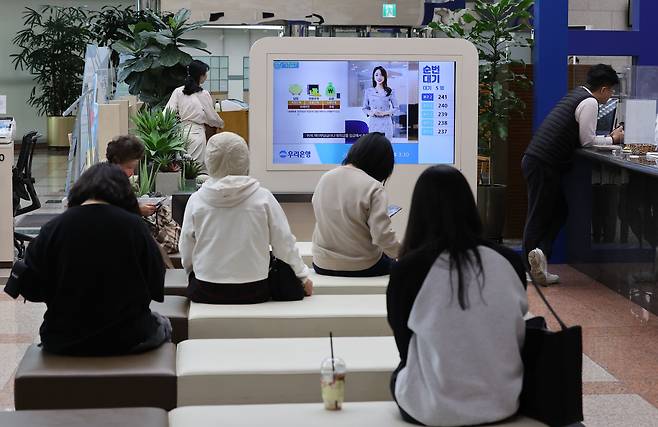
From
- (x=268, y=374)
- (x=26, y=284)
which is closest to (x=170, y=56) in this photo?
(x=26, y=284)

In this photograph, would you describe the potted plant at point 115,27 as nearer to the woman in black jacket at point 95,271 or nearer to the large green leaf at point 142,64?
the large green leaf at point 142,64

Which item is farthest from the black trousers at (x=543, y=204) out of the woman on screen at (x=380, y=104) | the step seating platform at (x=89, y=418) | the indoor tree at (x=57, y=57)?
the indoor tree at (x=57, y=57)

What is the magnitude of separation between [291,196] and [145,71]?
5750 millimetres

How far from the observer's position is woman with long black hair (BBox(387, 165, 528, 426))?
354 centimetres

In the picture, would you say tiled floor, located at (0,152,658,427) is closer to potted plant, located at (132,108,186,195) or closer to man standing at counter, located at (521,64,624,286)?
man standing at counter, located at (521,64,624,286)

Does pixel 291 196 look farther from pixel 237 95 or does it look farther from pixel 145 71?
pixel 237 95

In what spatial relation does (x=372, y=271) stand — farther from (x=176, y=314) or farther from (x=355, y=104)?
(x=355, y=104)

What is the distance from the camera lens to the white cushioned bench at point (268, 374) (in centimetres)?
455

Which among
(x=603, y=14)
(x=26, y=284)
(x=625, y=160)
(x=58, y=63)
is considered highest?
(x=603, y=14)

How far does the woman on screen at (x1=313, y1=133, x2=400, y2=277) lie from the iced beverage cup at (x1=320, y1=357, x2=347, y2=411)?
216 cm

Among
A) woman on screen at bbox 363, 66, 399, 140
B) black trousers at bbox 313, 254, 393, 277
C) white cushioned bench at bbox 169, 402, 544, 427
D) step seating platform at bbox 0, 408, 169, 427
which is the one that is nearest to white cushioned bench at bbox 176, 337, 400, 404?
white cushioned bench at bbox 169, 402, 544, 427

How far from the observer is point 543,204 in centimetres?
903

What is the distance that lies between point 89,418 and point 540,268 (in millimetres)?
5616

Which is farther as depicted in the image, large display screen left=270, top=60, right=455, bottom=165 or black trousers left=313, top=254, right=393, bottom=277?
large display screen left=270, top=60, right=455, bottom=165
